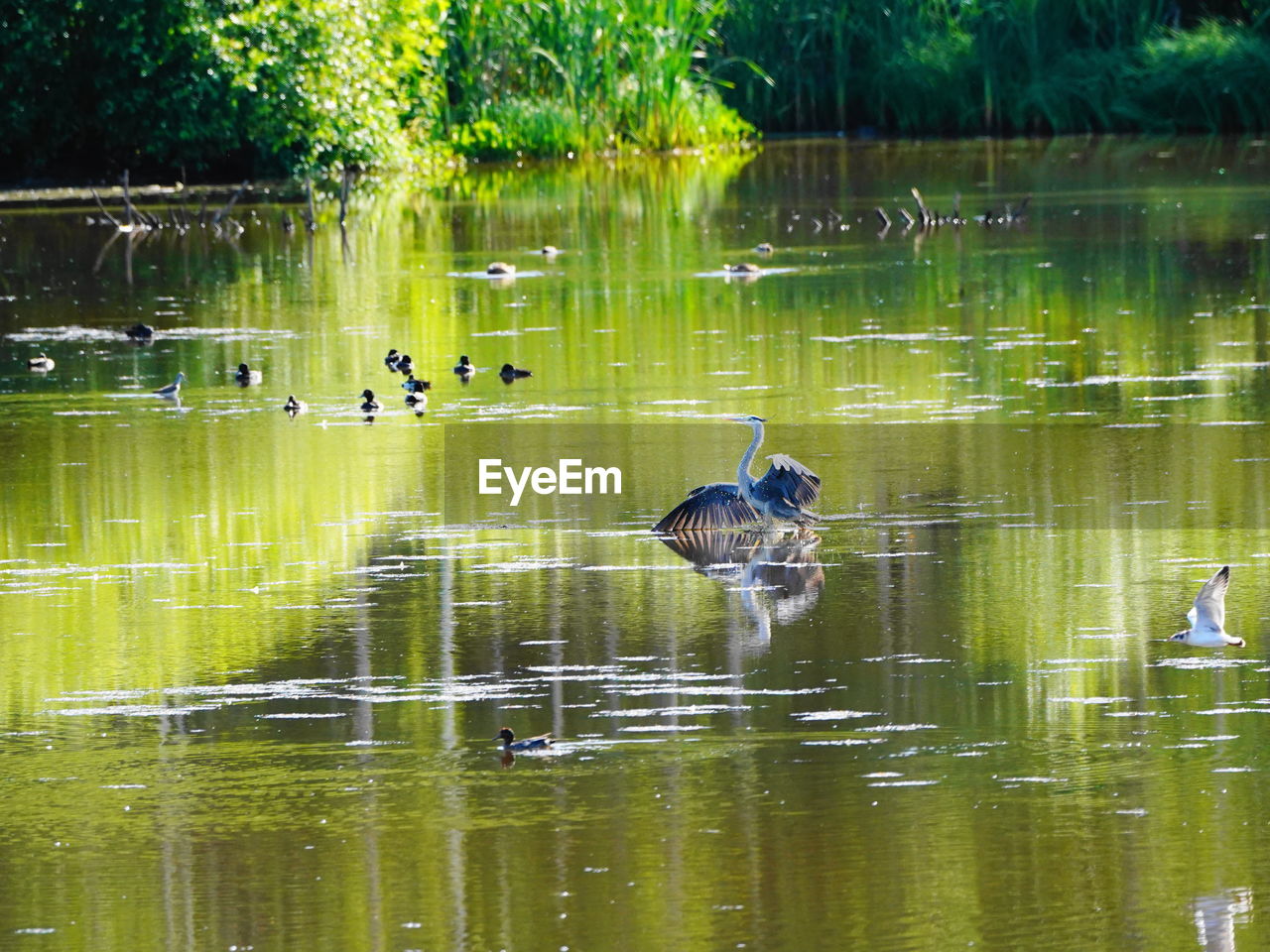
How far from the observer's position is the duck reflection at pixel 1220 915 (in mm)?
5133

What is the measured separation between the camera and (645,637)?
25.7 ft

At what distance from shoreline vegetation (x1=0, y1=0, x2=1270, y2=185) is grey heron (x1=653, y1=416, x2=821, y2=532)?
2084 centimetres

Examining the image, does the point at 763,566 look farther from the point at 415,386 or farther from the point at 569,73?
the point at 569,73

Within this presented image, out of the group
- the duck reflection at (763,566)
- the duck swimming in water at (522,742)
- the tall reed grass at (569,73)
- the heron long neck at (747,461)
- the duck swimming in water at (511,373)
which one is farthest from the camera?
the tall reed grass at (569,73)

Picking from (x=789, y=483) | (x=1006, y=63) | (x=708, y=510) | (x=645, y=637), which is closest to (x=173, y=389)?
(x=708, y=510)

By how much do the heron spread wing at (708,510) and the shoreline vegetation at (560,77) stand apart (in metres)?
20.8

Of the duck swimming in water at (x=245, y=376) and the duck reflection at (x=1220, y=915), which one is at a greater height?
the duck swimming in water at (x=245, y=376)

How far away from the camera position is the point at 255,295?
1841cm

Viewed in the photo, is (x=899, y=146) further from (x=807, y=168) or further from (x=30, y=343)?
(x=30, y=343)

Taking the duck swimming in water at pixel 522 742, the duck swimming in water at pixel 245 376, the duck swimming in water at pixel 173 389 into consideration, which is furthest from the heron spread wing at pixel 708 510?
the duck swimming in water at pixel 245 376

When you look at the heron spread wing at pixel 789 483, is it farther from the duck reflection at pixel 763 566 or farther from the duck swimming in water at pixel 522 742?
the duck swimming in water at pixel 522 742

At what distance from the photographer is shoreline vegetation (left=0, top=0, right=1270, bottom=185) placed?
2989cm

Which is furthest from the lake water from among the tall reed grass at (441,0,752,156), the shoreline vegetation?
the tall reed grass at (441,0,752,156)

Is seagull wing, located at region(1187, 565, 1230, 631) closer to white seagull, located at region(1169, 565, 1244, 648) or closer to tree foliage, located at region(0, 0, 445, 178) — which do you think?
white seagull, located at region(1169, 565, 1244, 648)
